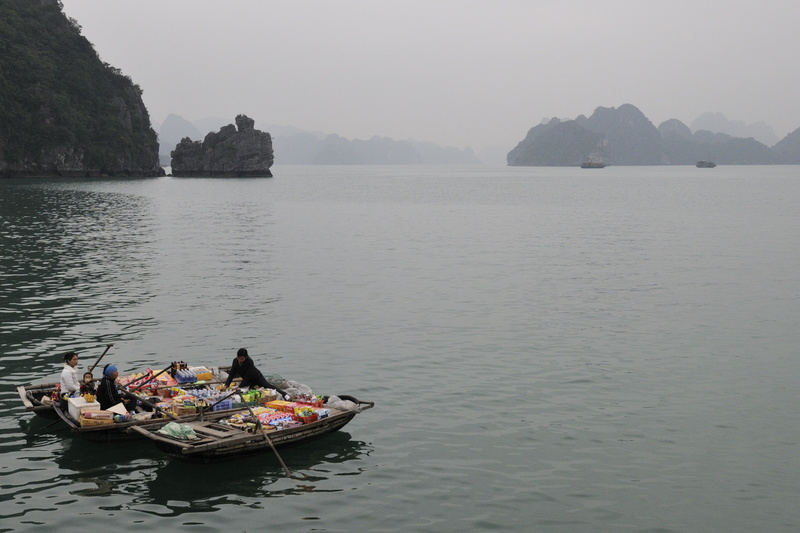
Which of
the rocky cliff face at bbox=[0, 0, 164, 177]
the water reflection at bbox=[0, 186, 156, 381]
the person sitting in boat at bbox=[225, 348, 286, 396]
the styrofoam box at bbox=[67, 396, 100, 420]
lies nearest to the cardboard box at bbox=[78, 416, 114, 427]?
the styrofoam box at bbox=[67, 396, 100, 420]

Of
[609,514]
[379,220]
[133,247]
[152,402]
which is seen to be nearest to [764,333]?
[609,514]

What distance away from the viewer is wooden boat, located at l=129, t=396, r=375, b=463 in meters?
16.5

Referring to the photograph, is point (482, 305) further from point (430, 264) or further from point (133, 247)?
point (133, 247)

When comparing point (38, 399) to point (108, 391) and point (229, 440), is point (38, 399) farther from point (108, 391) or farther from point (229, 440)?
point (229, 440)

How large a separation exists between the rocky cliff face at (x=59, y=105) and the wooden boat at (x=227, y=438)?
153169 millimetres

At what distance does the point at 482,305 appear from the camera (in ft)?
114

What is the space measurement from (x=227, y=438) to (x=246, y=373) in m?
3.87

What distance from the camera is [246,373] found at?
20625mm

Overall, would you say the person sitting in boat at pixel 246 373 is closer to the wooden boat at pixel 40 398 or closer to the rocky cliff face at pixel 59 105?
the wooden boat at pixel 40 398

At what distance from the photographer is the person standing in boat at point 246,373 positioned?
2050cm

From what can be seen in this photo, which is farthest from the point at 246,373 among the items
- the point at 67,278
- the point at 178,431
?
the point at 67,278

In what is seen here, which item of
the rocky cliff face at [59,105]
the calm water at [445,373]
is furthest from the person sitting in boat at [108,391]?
the rocky cliff face at [59,105]

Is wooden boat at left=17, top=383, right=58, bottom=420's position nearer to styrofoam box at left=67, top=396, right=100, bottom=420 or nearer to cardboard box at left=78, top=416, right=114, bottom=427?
styrofoam box at left=67, top=396, right=100, bottom=420

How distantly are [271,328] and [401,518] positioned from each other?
53.5 feet
